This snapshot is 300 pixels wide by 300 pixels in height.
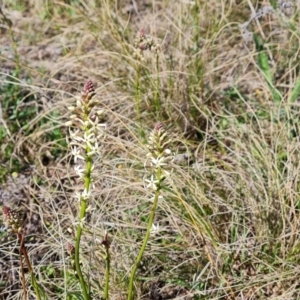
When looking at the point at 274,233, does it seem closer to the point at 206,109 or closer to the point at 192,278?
the point at 192,278

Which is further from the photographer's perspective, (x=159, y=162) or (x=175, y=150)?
(x=175, y=150)

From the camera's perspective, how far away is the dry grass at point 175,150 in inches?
97.4

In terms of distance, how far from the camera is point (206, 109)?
3.12 m

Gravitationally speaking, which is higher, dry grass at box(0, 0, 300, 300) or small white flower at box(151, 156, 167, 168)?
small white flower at box(151, 156, 167, 168)

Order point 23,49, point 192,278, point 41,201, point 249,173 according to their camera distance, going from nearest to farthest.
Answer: point 192,278 → point 249,173 → point 41,201 → point 23,49

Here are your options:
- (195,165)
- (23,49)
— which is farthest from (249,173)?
(23,49)

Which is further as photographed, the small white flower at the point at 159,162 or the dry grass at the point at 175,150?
the dry grass at the point at 175,150

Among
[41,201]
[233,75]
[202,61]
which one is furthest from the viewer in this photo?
[233,75]

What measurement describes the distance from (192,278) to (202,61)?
3.82ft

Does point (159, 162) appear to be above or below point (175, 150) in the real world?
above

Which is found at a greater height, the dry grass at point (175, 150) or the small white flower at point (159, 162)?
the small white flower at point (159, 162)

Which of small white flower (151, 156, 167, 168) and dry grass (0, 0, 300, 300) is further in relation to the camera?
dry grass (0, 0, 300, 300)

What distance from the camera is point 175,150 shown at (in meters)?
2.94

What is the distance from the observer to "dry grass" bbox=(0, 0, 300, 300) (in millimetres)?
2475
